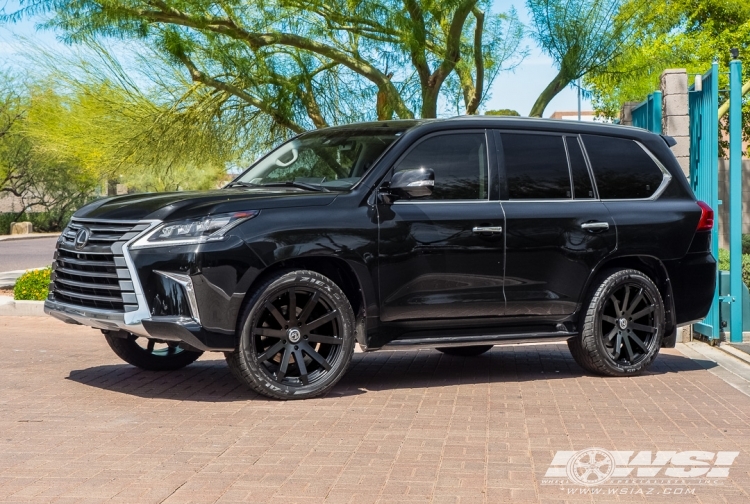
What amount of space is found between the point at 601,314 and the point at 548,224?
2.90 ft

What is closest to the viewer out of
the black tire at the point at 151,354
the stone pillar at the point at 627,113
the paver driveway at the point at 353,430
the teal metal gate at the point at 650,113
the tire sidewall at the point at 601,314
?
the paver driveway at the point at 353,430

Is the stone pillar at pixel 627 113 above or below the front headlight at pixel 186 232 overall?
above

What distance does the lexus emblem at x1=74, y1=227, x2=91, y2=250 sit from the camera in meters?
7.96

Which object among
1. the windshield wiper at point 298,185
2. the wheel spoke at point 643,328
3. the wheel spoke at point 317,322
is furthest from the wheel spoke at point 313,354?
the wheel spoke at point 643,328

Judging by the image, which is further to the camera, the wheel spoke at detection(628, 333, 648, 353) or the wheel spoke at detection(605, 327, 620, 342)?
the wheel spoke at detection(628, 333, 648, 353)

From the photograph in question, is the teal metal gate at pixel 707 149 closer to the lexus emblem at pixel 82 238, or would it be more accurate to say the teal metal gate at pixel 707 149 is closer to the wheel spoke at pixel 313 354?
the wheel spoke at pixel 313 354

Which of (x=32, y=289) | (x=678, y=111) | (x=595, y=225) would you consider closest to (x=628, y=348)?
(x=595, y=225)

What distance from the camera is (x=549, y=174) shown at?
8.99 m

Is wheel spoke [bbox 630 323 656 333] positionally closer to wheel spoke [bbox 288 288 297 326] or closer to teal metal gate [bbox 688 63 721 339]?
teal metal gate [bbox 688 63 721 339]

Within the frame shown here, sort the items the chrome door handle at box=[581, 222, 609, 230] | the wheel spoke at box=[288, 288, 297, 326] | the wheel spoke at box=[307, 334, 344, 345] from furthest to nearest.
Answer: the chrome door handle at box=[581, 222, 609, 230]
the wheel spoke at box=[307, 334, 344, 345]
the wheel spoke at box=[288, 288, 297, 326]

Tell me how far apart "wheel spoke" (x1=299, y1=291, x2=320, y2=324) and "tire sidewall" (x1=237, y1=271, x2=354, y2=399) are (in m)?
0.05

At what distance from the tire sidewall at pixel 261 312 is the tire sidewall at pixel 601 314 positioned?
2.13m

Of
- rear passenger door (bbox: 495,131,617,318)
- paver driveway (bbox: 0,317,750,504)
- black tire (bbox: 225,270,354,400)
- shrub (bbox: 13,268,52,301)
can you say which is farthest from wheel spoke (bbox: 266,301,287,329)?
shrub (bbox: 13,268,52,301)

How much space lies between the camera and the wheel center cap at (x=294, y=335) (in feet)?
25.8
